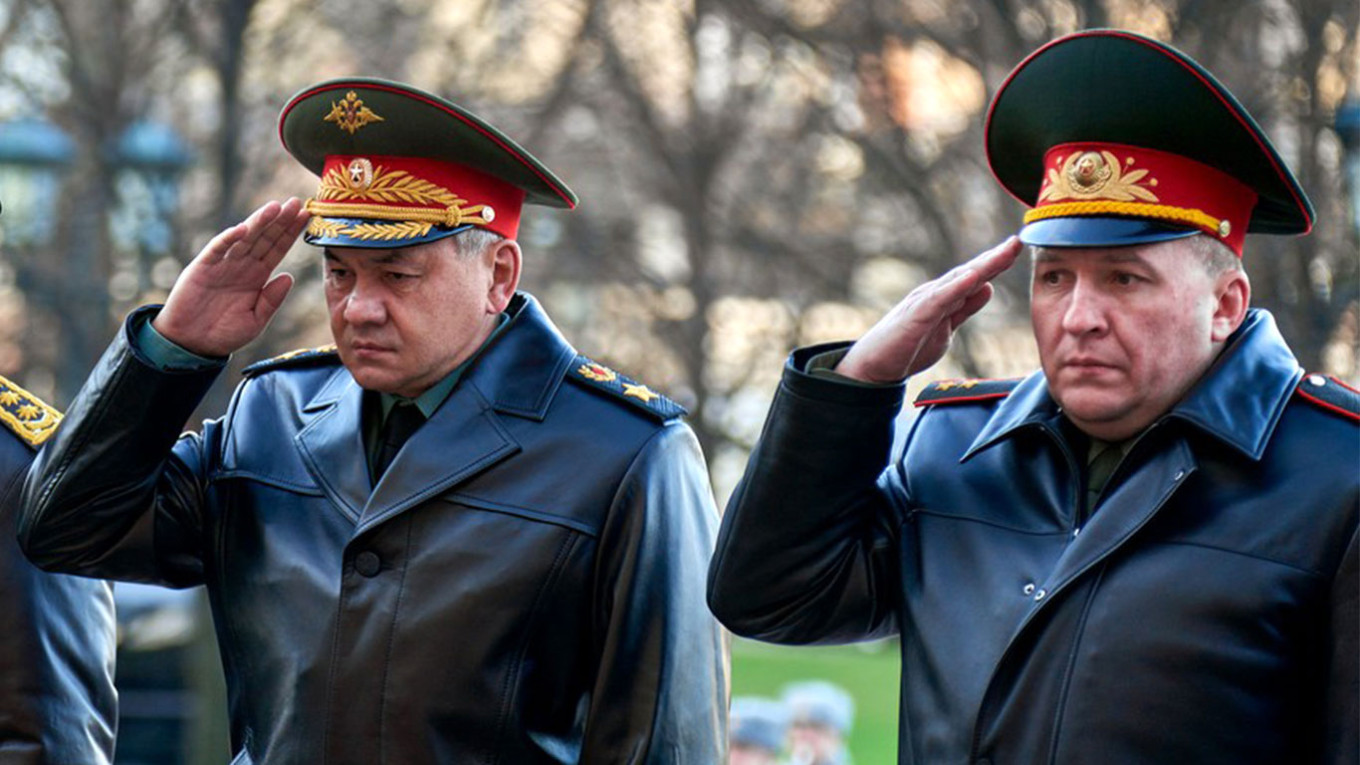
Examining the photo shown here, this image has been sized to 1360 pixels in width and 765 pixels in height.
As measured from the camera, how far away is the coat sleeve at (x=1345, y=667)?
3.62 m

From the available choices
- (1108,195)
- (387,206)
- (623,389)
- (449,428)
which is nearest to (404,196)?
(387,206)

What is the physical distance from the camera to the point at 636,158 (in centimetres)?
1784

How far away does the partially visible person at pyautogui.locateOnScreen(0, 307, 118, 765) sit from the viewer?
16.2 feet

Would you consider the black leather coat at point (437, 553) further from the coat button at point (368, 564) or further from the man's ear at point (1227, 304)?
the man's ear at point (1227, 304)

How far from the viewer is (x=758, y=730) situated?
11.2 metres

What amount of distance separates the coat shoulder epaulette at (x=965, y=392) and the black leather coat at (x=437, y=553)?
0.53m

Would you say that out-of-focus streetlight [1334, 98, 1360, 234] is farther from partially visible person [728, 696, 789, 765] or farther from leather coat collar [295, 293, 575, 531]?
leather coat collar [295, 293, 575, 531]

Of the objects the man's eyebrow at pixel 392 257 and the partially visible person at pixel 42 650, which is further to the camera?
the partially visible person at pixel 42 650

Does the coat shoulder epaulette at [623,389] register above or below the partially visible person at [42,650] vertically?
above

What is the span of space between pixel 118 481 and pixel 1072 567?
1.95 metres

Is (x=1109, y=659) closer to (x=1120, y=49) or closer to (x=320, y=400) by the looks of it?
(x=1120, y=49)

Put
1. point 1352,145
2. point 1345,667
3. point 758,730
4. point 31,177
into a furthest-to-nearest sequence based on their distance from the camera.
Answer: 1. point 31,177
2. point 758,730
3. point 1352,145
4. point 1345,667

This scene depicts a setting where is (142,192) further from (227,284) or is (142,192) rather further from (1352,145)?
(227,284)

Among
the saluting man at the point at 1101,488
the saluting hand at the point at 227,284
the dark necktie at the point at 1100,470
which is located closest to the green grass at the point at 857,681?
the saluting hand at the point at 227,284
